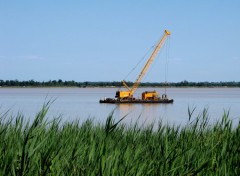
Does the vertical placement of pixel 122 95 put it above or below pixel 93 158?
below

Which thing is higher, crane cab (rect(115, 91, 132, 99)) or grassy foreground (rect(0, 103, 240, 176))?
grassy foreground (rect(0, 103, 240, 176))

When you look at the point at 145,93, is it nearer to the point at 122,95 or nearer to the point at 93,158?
the point at 122,95

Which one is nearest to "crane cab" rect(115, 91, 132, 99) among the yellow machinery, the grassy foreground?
the yellow machinery

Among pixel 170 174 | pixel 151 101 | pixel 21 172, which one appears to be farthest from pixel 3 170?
pixel 151 101

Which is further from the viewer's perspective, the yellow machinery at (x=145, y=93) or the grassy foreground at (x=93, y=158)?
the yellow machinery at (x=145, y=93)

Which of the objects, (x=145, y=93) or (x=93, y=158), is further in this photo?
(x=145, y=93)

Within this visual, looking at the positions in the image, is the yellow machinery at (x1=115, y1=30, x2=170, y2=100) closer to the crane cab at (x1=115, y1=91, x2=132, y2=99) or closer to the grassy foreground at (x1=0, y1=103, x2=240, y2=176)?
the crane cab at (x1=115, y1=91, x2=132, y2=99)

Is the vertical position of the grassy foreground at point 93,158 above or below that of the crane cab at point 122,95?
above

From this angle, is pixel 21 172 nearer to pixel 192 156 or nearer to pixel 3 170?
pixel 3 170

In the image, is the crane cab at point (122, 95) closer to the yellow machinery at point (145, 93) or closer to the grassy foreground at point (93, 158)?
the yellow machinery at point (145, 93)

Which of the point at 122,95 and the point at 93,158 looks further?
the point at 122,95

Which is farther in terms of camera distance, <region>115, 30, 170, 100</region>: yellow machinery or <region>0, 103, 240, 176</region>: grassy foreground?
<region>115, 30, 170, 100</region>: yellow machinery

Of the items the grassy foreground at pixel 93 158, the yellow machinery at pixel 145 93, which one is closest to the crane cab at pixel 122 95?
the yellow machinery at pixel 145 93

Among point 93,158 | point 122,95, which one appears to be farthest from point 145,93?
point 93,158
